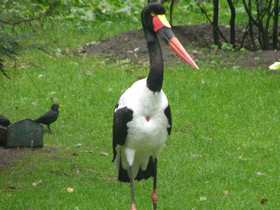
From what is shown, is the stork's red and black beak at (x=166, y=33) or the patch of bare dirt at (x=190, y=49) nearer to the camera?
the stork's red and black beak at (x=166, y=33)

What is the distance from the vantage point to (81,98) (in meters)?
8.81

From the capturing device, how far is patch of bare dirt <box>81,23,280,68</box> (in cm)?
1012

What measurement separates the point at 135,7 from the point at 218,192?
925 centimetres

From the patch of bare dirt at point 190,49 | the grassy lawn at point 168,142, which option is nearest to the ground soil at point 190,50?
the patch of bare dirt at point 190,49

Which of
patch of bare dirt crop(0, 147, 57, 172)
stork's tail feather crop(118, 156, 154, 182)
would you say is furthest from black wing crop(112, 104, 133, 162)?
patch of bare dirt crop(0, 147, 57, 172)

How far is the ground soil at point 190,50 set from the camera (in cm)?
1012

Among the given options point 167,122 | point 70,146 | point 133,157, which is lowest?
point 70,146

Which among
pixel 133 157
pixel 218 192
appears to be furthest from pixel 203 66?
pixel 133 157

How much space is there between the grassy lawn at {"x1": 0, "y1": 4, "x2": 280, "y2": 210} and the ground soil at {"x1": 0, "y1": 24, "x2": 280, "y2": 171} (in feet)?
1.15

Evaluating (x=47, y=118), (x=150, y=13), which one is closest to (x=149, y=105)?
(x=150, y=13)

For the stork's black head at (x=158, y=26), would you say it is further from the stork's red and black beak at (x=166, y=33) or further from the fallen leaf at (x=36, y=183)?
the fallen leaf at (x=36, y=183)

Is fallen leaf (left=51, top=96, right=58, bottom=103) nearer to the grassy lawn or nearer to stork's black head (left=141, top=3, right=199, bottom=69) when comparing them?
the grassy lawn

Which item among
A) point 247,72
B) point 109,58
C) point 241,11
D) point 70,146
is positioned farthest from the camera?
point 241,11

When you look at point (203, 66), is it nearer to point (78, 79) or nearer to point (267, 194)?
point (78, 79)
